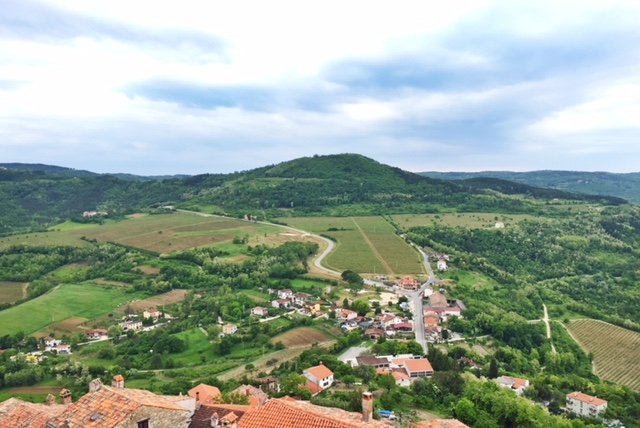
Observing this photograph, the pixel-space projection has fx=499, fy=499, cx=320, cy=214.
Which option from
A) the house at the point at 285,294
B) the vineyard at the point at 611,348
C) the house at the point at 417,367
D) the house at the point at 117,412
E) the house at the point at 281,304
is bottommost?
the vineyard at the point at 611,348

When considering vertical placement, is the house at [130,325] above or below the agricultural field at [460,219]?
below

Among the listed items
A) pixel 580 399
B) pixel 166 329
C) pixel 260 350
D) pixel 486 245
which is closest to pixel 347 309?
pixel 260 350

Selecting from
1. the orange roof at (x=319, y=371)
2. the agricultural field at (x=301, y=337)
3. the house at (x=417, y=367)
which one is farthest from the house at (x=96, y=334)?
the house at (x=417, y=367)

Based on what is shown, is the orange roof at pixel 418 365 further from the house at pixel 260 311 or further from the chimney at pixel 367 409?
the chimney at pixel 367 409

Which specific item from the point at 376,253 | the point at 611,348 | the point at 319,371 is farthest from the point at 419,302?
the point at 319,371

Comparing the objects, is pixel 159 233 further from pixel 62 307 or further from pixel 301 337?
pixel 301 337
